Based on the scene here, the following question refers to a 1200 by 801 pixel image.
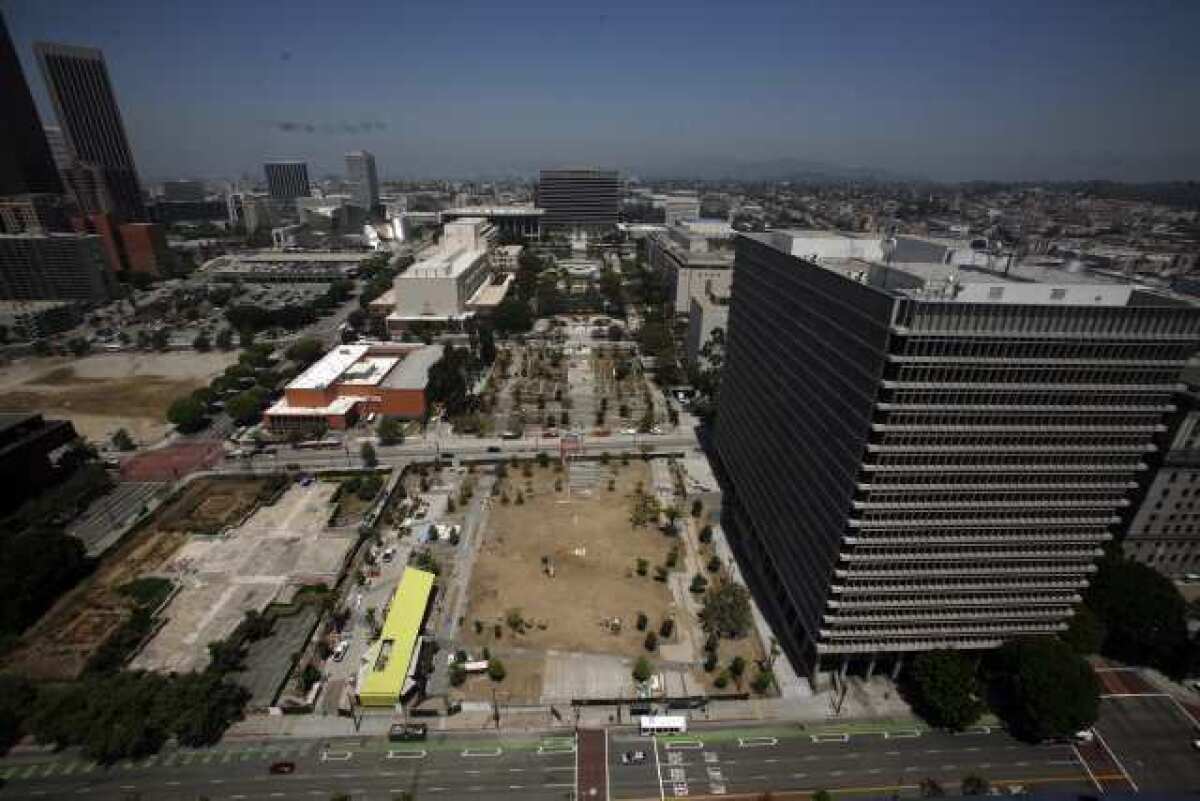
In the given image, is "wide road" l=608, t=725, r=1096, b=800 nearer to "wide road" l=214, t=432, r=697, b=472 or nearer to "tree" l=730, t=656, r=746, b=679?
"tree" l=730, t=656, r=746, b=679

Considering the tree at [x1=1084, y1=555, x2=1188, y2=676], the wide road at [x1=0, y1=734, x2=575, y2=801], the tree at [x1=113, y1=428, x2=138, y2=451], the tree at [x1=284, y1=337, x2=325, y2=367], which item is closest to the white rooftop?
the tree at [x1=284, y1=337, x2=325, y2=367]

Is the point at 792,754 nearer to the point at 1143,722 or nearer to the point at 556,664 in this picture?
the point at 556,664

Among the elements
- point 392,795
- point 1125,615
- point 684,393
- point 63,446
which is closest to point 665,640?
point 392,795

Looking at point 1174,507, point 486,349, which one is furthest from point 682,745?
point 486,349

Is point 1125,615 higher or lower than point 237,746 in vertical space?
higher

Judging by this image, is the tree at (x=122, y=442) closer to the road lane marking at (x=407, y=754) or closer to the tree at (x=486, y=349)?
the tree at (x=486, y=349)

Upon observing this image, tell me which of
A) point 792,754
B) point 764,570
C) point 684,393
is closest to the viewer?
point 792,754
